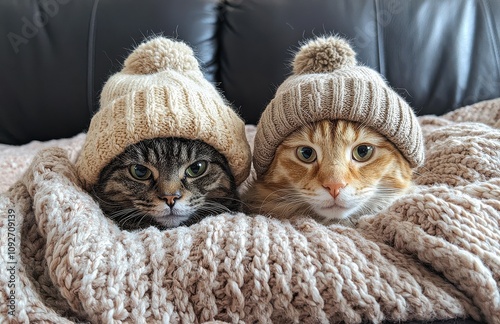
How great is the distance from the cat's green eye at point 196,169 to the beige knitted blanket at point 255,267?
186 mm

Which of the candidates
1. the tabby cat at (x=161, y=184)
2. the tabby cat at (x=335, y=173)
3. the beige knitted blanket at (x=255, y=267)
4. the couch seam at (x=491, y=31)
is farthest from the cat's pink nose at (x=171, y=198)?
the couch seam at (x=491, y=31)

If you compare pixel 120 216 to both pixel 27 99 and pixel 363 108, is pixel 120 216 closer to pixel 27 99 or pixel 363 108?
pixel 363 108

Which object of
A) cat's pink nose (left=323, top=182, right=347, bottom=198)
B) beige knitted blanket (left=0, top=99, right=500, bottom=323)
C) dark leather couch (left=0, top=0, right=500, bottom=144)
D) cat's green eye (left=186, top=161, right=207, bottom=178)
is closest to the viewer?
beige knitted blanket (left=0, top=99, right=500, bottom=323)

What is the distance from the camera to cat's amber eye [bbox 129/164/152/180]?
100 cm

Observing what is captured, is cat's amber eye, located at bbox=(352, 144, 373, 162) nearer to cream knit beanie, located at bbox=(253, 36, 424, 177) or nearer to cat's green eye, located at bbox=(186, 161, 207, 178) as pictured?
cream knit beanie, located at bbox=(253, 36, 424, 177)

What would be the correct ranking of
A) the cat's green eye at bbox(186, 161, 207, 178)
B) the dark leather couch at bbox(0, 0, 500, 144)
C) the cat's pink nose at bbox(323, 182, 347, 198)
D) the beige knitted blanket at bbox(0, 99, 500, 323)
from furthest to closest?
the dark leather couch at bbox(0, 0, 500, 144), the cat's green eye at bbox(186, 161, 207, 178), the cat's pink nose at bbox(323, 182, 347, 198), the beige knitted blanket at bbox(0, 99, 500, 323)

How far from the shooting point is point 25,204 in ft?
3.01

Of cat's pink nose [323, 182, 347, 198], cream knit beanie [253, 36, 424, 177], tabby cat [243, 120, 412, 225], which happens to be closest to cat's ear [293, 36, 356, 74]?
cream knit beanie [253, 36, 424, 177]

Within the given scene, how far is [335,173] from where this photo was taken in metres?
0.93

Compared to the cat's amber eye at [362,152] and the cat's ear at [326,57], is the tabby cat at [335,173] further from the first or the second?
the cat's ear at [326,57]

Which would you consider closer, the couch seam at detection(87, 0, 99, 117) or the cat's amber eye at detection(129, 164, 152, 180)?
the cat's amber eye at detection(129, 164, 152, 180)

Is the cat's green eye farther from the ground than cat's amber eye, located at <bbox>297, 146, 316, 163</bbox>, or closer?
closer

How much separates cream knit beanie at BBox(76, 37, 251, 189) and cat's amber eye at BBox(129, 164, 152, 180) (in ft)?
0.20

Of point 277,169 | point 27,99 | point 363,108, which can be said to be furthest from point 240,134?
Result: point 27,99
